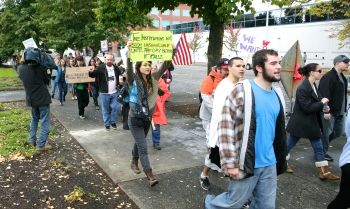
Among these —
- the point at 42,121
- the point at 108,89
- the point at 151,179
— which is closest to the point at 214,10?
the point at 108,89

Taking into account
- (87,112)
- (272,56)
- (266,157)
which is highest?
(272,56)

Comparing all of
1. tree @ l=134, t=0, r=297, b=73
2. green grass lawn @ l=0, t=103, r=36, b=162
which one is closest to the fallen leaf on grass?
green grass lawn @ l=0, t=103, r=36, b=162

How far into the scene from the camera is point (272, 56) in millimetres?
3279

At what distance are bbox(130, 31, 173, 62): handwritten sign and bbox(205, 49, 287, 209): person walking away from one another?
89.2 inches

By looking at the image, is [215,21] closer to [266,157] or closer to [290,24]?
[266,157]

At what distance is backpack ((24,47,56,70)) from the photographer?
6.71 meters

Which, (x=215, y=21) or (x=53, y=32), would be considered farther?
(x=53, y=32)

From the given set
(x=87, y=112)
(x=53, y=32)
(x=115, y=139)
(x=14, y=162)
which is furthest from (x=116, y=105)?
(x=53, y=32)

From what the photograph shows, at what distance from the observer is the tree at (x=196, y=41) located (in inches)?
2316

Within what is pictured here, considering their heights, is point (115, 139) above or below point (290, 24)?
below

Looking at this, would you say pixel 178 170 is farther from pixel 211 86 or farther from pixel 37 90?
pixel 37 90

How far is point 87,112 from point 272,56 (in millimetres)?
8726

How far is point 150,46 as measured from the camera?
538cm

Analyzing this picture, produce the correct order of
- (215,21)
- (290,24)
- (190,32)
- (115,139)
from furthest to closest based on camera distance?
(190,32) < (290,24) < (215,21) < (115,139)
